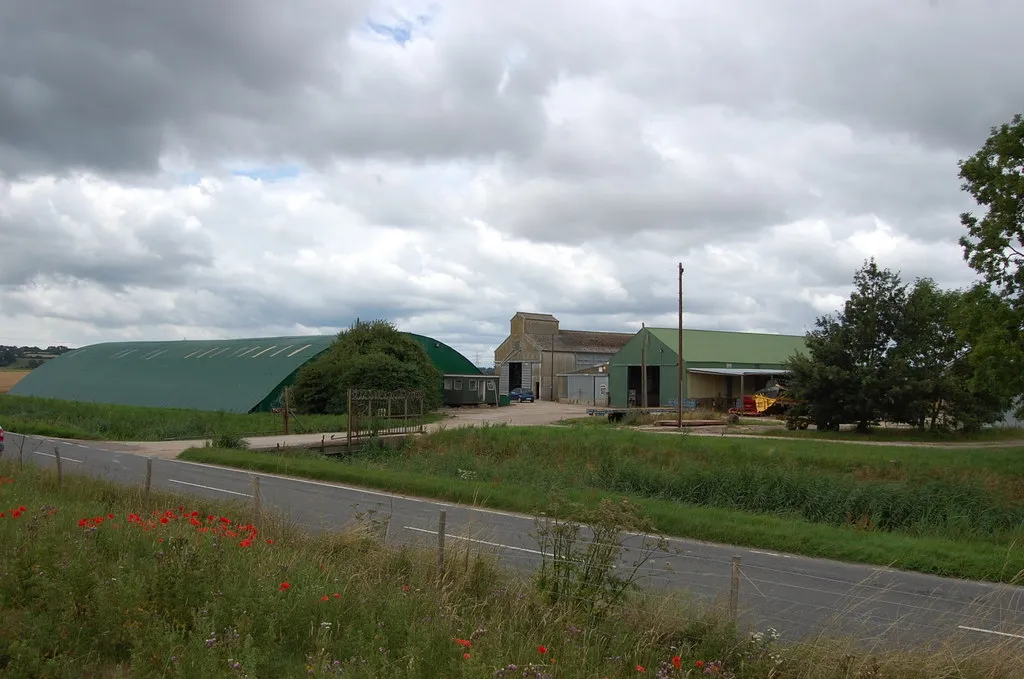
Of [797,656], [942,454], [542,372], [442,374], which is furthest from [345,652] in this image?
[542,372]

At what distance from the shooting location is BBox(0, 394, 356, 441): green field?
3562cm

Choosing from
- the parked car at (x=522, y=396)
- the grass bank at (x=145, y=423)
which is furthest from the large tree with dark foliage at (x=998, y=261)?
the parked car at (x=522, y=396)

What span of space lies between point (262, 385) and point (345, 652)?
45.0m

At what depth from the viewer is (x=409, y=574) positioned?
26.2ft

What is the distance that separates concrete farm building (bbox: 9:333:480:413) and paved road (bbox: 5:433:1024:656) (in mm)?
30284

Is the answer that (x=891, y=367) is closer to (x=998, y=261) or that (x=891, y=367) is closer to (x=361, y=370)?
(x=998, y=261)

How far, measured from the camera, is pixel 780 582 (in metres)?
11.0

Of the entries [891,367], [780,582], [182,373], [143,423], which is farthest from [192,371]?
[780,582]

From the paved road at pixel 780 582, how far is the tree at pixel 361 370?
27.1m

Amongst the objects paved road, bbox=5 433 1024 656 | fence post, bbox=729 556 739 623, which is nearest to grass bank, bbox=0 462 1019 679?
fence post, bbox=729 556 739 623

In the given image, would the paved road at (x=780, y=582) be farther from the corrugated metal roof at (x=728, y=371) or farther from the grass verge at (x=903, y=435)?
the corrugated metal roof at (x=728, y=371)

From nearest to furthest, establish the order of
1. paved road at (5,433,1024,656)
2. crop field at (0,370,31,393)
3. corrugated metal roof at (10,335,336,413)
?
1. paved road at (5,433,1024,656)
2. corrugated metal roof at (10,335,336,413)
3. crop field at (0,370,31,393)

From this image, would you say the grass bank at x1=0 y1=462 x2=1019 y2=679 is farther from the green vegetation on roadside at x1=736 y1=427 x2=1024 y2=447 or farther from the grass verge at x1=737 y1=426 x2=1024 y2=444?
the green vegetation on roadside at x1=736 y1=427 x2=1024 y2=447

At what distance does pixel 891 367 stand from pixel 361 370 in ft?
88.9
